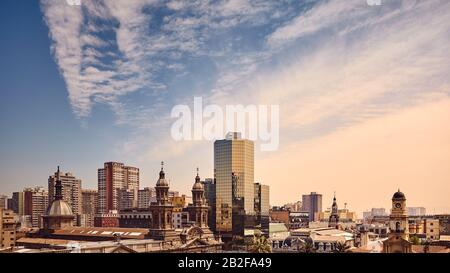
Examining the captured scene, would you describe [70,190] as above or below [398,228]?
above

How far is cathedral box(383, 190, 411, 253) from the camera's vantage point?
6.07 meters

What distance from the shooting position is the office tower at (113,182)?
258 inches

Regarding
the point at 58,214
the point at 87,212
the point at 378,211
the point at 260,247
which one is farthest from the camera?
the point at 87,212

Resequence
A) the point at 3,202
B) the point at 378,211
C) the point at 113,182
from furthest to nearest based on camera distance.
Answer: the point at 113,182, the point at 378,211, the point at 3,202

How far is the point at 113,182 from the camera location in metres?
8.14

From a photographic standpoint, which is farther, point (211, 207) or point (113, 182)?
point (211, 207)

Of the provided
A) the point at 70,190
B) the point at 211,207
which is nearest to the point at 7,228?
the point at 70,190

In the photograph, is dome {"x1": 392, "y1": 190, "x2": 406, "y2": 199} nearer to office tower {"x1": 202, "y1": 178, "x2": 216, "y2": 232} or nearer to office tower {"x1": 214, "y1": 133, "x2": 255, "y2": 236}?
office tower {"x1": 214, "y1": 133, "x2": 255, "y2": 236}

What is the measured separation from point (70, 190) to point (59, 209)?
1.57m

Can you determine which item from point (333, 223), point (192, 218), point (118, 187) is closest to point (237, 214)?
point (192, 218)

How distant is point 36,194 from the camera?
6723 mm

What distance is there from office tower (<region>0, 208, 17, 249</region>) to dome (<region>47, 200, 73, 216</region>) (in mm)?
1140

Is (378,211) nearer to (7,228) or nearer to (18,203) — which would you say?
(18,203)
